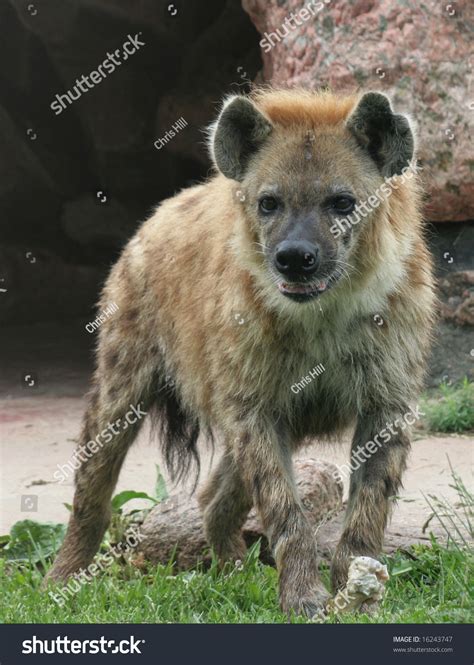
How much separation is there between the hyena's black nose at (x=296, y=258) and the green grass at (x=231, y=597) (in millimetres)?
1101

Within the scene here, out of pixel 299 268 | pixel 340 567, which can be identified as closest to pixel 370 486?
pixel 340 567

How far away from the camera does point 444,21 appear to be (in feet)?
22.7

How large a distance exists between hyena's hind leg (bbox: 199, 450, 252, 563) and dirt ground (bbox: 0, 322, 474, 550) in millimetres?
470

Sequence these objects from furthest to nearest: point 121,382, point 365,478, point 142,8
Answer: point 142,8
point 121,382
point 365,478

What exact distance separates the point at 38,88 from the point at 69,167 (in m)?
0.79

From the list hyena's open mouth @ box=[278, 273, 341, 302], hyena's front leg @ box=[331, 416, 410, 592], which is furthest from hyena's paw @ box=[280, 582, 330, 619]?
hyena's open mouth @ box=[278, 273, 341, 302]

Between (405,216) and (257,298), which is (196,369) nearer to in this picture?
(257,298)

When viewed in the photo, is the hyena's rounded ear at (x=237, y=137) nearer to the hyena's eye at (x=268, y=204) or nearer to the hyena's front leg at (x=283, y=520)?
the hyena's eye at (x=268, y=204)

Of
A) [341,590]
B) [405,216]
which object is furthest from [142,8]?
[341,590]

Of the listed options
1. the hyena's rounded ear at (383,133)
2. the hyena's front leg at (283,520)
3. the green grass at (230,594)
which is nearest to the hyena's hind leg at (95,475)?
the green grass at (230,594)

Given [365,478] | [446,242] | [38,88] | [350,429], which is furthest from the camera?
[38,88]

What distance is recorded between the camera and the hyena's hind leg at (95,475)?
194 inches

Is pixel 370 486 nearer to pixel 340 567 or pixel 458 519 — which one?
pixel 340 567

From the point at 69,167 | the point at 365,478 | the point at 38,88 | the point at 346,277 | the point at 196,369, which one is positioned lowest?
the point at 365,478
